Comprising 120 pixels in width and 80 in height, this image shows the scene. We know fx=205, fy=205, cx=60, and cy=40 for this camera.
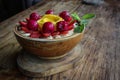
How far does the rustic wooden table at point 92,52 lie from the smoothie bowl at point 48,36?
10 centimetres

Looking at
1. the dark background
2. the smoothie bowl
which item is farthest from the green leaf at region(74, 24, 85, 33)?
the dark background

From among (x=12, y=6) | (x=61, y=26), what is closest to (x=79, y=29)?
(x=61, y=26)

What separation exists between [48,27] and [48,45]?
0.07 meters

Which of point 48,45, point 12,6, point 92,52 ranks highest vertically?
point 48,45

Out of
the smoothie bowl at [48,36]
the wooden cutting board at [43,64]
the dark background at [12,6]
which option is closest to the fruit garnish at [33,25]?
the smoothie bowl at [48,36]

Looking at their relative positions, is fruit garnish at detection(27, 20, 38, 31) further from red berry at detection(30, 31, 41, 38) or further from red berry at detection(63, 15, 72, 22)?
red berry at detection(63, 15, 72, 22)

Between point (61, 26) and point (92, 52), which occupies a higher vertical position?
point (61, 26)

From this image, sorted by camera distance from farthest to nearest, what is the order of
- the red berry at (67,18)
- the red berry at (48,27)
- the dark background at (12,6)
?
the dark background at (12,6)
the red berry at (67,18)
the red berry at (48,27)

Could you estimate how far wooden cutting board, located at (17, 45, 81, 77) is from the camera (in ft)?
2.57

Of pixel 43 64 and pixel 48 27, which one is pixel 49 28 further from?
pixel 43 64

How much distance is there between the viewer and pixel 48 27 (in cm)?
75

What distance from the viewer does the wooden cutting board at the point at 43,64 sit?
2.57ft

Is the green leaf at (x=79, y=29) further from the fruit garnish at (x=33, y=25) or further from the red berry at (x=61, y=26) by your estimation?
the fruit garnish at (x=33, y=25)

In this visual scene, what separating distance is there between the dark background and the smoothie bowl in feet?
6.00
